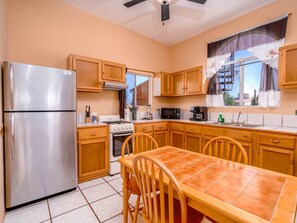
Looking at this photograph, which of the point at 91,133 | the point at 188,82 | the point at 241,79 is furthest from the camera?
the point at 188,82

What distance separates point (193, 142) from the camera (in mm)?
3344

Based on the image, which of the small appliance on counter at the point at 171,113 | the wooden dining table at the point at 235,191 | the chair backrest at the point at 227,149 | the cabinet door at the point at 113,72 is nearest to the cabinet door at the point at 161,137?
the small appliance on counter at the point at 171,113

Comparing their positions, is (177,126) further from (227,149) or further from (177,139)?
(227,149)

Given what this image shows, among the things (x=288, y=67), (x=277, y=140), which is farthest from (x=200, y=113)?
(x=288, y=67)

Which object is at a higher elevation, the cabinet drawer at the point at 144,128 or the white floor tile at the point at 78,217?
the cabinet drawer at the point at 144,128

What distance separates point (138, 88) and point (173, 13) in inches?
71.8

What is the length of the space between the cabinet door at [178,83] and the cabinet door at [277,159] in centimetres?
214

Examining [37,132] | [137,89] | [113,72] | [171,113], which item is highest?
[113,72]

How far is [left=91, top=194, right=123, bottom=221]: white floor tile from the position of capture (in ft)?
6.01

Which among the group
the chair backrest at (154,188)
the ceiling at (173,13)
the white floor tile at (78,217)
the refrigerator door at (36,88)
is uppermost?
the ceiling at (173,13)

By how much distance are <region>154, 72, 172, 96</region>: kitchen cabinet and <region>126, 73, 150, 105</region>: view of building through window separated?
251 mm

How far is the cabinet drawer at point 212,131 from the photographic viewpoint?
9.49 feet

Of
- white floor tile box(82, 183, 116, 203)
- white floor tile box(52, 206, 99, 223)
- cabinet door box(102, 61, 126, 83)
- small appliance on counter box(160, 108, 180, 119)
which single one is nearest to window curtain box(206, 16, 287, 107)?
small appliance on counter box(160, 108, 180, 119)

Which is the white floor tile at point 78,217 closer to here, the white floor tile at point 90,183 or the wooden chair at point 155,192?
the white floor tile at point 90,183
